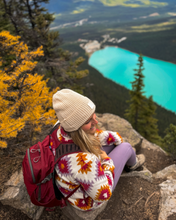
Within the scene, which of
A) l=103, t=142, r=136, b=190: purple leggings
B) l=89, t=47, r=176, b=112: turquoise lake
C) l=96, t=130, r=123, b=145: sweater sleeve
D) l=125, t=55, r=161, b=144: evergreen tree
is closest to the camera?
l=103, t=142, r=136, b=190: purple leggings

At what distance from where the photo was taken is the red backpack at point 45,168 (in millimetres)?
1645

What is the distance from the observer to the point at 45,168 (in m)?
1.64

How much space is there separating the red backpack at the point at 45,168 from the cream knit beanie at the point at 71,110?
26 cm

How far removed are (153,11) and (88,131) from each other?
235 meters

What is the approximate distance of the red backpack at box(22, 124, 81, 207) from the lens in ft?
5.40

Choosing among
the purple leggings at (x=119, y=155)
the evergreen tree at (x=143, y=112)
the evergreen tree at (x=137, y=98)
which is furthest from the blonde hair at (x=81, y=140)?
the evergreen tree at (x=143, y=112)

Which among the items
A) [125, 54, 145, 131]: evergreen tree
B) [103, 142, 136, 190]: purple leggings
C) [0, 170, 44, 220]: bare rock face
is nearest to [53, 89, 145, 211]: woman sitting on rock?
[103, 142, 136, 190]: purple leggings

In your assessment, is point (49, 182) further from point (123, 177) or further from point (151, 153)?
point (151, 153)

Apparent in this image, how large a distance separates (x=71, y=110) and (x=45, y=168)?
769 millimetres

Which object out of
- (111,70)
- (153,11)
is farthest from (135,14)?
(111,70)

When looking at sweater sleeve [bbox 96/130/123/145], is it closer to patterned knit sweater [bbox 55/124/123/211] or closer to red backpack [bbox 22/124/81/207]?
patterned knit sweater [bbox 55/124/123/211]

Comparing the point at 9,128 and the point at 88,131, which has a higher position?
the point at 88,131

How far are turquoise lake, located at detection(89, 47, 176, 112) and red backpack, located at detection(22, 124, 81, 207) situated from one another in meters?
41.7

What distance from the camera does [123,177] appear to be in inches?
131
